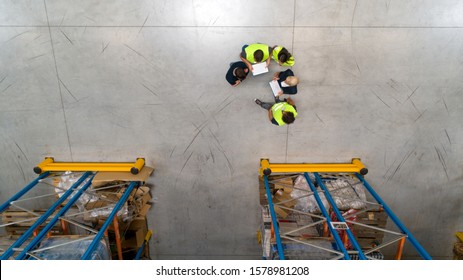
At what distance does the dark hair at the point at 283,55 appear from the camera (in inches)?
172

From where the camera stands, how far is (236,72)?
452 centimetres

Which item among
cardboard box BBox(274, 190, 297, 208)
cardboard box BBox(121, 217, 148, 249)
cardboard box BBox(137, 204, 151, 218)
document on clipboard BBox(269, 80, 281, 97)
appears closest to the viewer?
document on clipboard BBox(269, 80, 281, 97)

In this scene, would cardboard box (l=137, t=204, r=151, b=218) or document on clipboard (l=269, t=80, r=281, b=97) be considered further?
cardboard box (l=137, t=204, r=151, b=218)

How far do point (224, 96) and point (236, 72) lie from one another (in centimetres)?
57

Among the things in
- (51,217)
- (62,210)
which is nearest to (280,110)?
(62,210)

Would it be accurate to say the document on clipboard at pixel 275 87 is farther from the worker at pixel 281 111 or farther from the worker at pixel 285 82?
the worker at pixel 281 111

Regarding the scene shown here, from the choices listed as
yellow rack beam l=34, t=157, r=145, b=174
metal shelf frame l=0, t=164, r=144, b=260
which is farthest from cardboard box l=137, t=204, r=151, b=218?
yellow rack beam l=34, t=157, r=145, b=174

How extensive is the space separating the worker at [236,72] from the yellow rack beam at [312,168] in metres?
1.65

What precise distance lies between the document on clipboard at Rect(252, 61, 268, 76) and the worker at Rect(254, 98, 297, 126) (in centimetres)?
51

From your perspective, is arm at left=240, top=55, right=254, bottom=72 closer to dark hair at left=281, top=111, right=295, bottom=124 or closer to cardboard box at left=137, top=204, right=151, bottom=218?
dark hair at left=281, top=111, right=295, bottom=124

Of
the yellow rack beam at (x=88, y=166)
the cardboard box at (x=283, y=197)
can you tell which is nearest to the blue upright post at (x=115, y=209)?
the yellow rack beam at (x=88, y=166)

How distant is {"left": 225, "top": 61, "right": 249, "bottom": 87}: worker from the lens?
4.52m

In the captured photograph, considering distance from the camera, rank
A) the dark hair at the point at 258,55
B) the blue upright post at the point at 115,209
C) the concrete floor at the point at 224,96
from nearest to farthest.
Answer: the blue upright post at the point at 115,209 < the dark hair at the point at 258,55 < the concrete floor at the point at 224,96
